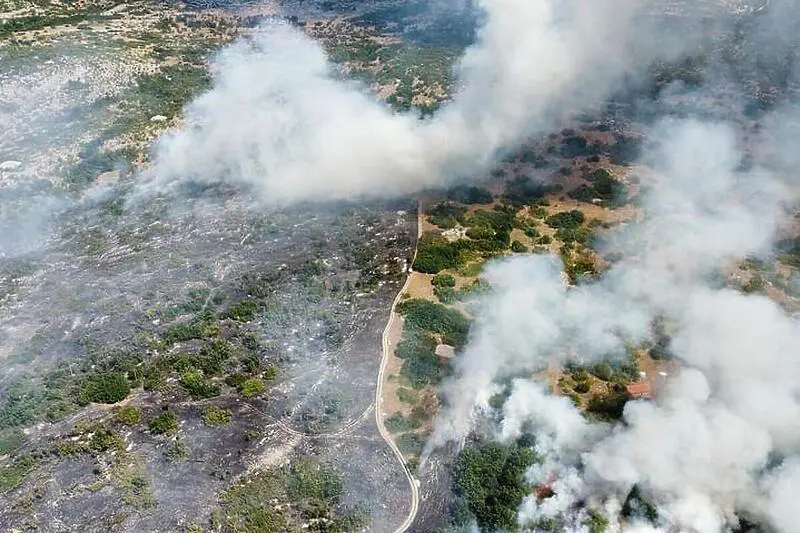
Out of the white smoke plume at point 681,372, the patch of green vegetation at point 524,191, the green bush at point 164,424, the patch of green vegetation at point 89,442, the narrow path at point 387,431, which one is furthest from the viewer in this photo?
the patch of green vegetation at point 524,191

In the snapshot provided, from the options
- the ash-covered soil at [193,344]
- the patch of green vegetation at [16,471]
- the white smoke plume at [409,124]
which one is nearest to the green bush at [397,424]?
the ash-covered soil at [193,344]

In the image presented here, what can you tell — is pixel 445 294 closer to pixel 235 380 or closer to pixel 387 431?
pixel 387 431

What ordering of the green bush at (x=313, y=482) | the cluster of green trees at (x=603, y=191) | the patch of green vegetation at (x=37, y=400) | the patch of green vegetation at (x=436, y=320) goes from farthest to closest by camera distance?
1. the cluster of green trees at (x=603, y=191)
2. the patch of green vegetation at (x=436, y=320)
3. the patch of green vegetation at (x=37, y=400)
4. the green bush at (x=313, y=482)

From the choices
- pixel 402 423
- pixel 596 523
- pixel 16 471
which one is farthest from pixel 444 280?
pixel 16 471

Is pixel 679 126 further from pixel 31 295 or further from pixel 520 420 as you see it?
pixel 31 295

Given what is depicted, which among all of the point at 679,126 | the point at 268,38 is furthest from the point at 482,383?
the point at 268,38

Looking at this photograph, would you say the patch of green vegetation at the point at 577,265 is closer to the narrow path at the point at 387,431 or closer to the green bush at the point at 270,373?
the narrow path at the point at 387,431

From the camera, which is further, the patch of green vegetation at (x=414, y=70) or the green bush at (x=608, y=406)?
the patch of green vegetation at (x=414, y=70)
